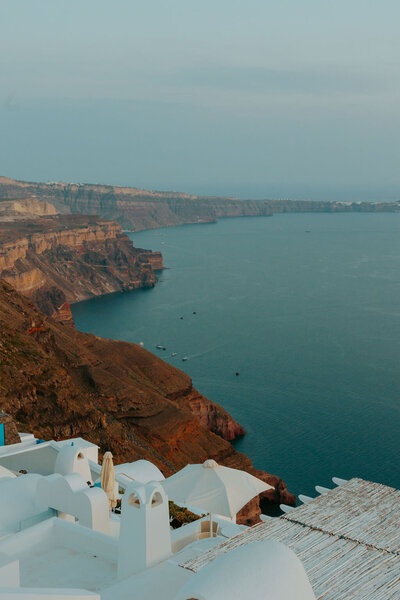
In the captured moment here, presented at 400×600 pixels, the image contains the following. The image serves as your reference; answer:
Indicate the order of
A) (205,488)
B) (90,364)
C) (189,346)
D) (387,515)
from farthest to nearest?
(189,346), (90,364), (205,488), (387,515)

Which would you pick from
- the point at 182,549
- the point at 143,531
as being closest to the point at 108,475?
the point at 182,549

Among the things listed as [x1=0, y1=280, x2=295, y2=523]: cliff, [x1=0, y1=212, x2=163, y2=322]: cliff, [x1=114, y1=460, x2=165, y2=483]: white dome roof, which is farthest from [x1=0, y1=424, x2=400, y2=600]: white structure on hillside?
[x1=0, y1=212, x2=163, y2=322]: cliff

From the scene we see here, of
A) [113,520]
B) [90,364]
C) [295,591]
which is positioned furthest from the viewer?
[90,364]

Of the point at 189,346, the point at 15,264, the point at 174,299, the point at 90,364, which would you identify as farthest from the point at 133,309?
the point at 90,364

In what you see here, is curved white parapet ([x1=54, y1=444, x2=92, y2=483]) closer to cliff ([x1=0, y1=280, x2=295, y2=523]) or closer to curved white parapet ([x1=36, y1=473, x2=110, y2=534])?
curved white parapet ([x1=36, y1=473, x2=110, y2=534])

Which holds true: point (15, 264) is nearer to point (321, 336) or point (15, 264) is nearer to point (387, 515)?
point (321, 336)

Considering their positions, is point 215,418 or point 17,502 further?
point 215,418

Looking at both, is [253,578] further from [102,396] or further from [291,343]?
[291,343]
